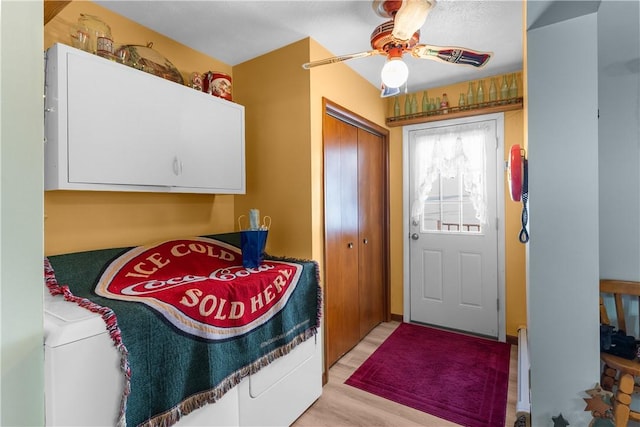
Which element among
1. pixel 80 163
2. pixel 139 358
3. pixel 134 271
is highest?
pixel 80 163

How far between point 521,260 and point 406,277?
42.6 inches

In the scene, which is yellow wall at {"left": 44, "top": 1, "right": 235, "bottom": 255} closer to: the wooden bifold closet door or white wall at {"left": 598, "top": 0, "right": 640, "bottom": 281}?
the wooden bifold closet door

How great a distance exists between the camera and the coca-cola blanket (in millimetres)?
1154

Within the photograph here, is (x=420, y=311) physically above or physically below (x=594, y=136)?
below

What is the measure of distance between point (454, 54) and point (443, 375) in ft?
7.17

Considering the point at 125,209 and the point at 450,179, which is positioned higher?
the point at 450,179

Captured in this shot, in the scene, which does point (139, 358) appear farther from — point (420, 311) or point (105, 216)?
point (420, 311)

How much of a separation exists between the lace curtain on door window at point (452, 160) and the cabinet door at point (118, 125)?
2.38 metres

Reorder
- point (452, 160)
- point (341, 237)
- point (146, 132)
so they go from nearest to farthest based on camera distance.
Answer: point (146, 132) < point (341, 237) < point (452, 160)

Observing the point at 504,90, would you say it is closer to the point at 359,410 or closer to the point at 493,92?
the point at 493,92

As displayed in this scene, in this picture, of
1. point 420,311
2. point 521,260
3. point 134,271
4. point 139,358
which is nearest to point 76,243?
point 134,271

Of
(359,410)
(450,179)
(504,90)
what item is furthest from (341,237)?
(504,90)

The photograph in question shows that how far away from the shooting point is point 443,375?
2.32 m

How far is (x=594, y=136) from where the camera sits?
109cm
